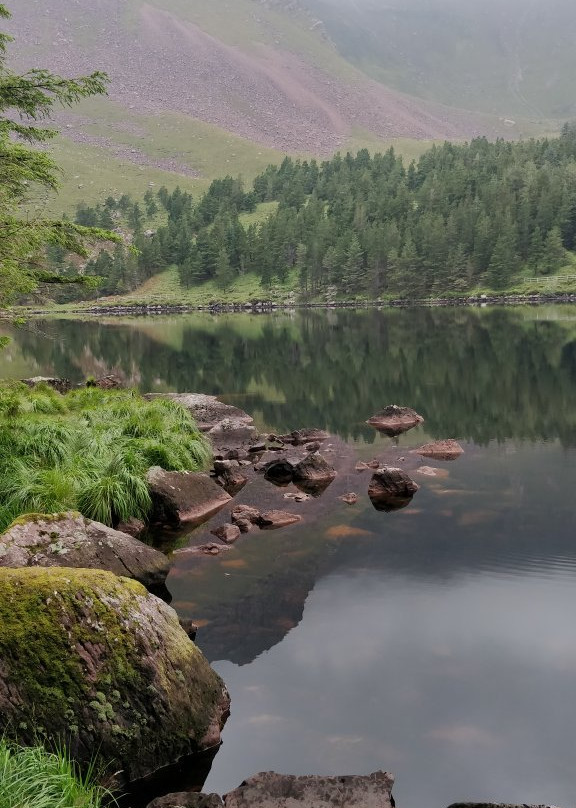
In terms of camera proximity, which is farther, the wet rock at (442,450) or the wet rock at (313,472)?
the wet rock at (442,450)

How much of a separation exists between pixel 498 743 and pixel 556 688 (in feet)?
5.54

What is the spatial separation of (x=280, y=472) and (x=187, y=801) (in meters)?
14.8

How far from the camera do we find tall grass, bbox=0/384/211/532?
15531mm

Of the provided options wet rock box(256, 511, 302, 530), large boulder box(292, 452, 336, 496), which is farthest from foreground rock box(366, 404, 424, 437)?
wet rock box(256, 511, 302, 530)

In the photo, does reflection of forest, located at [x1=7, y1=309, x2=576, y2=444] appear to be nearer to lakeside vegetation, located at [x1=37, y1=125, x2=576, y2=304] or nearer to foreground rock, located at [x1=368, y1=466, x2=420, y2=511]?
foreground rock, located at [x1=368, y1=466, x2=420, y2=511]

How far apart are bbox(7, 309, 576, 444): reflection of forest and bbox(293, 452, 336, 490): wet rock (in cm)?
655

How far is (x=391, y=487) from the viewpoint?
19344mm

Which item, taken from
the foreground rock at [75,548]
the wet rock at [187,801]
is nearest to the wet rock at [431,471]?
the foreground rock at [75,548]

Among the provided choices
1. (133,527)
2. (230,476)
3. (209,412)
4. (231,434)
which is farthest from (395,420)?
(133,527)

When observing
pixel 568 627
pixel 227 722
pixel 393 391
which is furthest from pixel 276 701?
pixel 393 391

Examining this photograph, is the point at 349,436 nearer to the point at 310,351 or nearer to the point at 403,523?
the point at 403,523

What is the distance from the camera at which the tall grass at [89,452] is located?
1553 centimetres

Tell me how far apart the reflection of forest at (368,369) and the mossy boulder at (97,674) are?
724 inches

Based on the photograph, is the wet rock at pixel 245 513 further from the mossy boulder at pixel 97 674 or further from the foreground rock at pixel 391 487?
the mossy boulder at pixel 97 674
